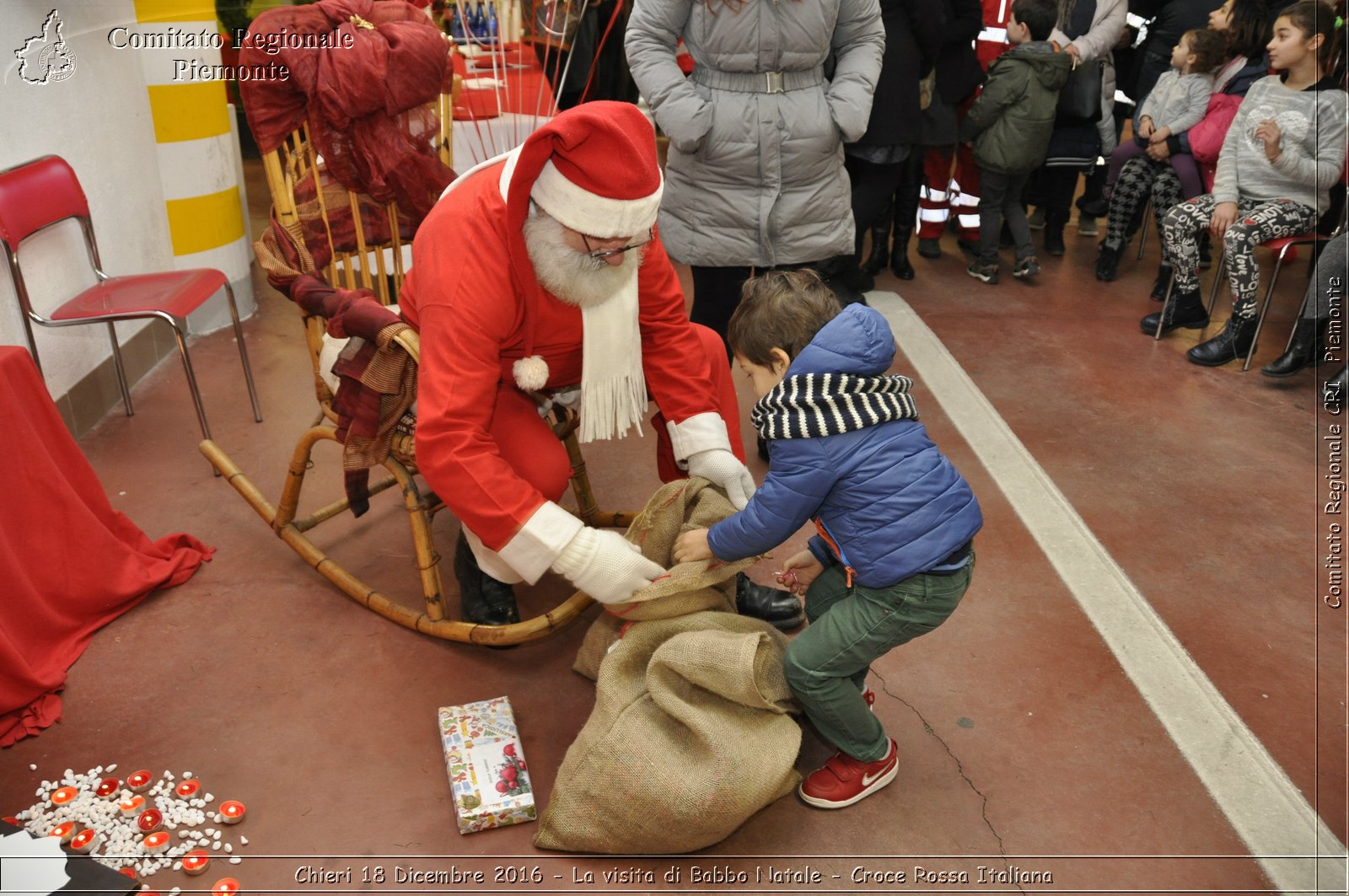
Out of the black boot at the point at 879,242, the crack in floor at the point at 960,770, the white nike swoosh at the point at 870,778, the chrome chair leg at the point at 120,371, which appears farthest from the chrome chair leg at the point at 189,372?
the black boot at the point at 879,242

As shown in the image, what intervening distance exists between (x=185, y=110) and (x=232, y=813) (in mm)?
2805

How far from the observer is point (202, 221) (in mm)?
3939

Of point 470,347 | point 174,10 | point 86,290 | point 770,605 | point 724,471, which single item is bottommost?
point 770,605

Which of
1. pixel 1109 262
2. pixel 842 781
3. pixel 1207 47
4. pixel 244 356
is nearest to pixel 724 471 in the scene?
pixel 842 781

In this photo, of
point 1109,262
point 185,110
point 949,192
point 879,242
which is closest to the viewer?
point 185,110

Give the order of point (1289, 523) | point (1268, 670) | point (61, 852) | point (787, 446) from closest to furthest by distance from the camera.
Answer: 1. point (61, 852)
2. point (787, 446)
3. point (1268, 670)
4. point (1289, 523)

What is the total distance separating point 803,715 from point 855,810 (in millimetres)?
252

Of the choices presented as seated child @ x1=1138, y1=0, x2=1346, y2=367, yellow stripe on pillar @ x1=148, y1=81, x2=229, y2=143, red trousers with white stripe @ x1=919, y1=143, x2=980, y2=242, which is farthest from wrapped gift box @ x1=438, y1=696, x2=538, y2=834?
red trousers with white stripe @ x1=919, y1=143, x2=980, y2=242

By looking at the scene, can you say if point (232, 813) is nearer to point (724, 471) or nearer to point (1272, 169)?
point (724, 471)

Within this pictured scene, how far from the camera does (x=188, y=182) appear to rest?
12.7ft

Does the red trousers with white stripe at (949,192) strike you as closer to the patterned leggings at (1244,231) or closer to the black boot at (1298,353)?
the patterned leggings at (1244,231)

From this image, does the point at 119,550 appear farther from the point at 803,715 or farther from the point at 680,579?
the point at 803,715

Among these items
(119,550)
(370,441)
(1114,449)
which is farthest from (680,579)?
(1114,449)

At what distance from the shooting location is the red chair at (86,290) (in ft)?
9.40
